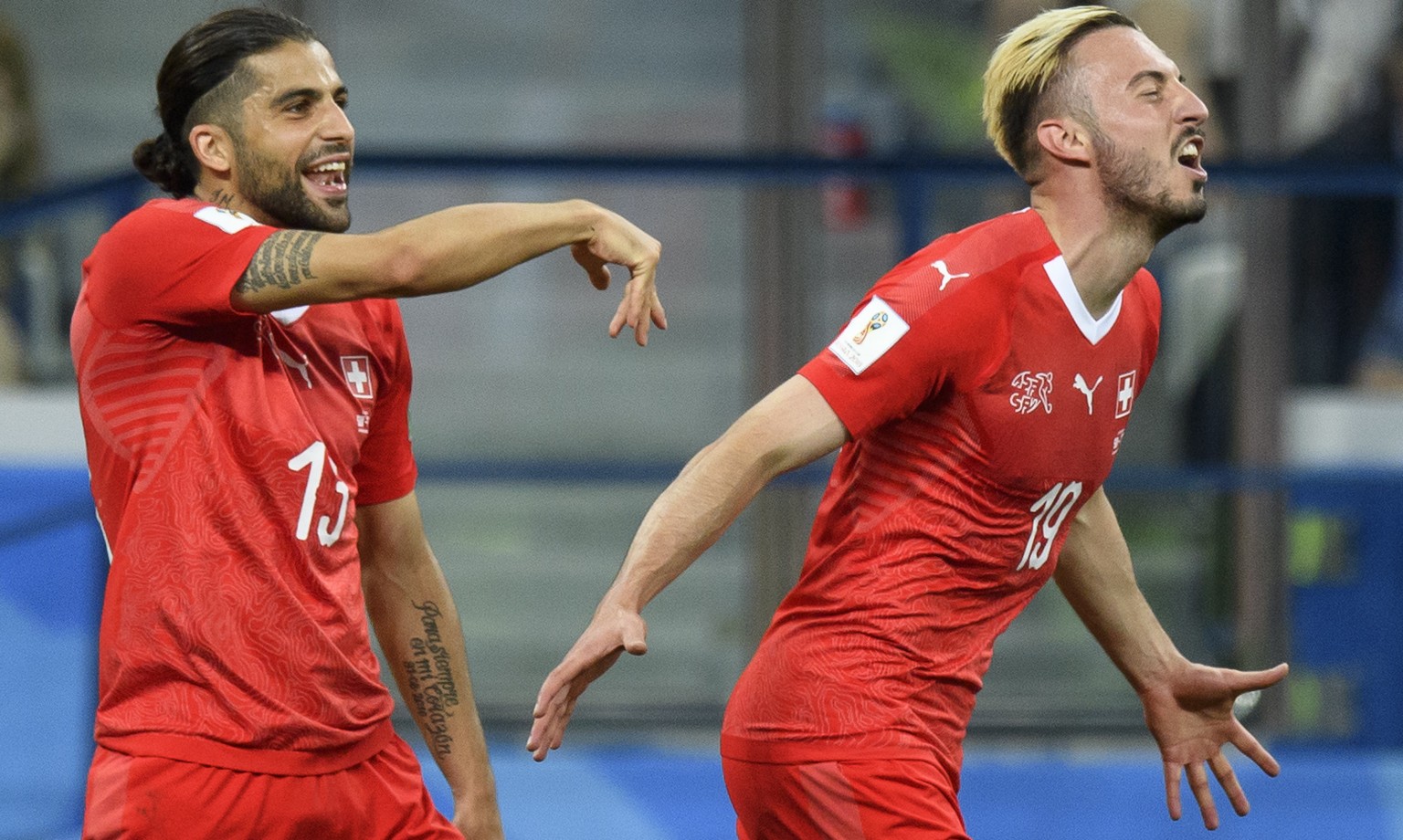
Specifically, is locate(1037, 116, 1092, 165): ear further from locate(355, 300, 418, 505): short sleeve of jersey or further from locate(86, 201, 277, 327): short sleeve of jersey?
locate(86, 201, 277, 327): short sleeve of jersey

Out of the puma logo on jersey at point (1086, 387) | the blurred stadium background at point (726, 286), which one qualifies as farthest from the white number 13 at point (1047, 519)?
the blurred stadium background at point (726, 286)

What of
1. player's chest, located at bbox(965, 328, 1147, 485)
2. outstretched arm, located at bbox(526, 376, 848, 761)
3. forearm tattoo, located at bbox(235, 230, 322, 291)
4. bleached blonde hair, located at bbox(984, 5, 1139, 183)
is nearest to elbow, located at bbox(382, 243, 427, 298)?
forearm tattoo, located at bbox(235, 230, 322, 291)

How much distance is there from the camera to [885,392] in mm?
2666

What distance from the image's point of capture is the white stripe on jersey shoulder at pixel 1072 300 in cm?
280

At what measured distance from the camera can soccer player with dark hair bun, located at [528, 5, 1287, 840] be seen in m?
2.67

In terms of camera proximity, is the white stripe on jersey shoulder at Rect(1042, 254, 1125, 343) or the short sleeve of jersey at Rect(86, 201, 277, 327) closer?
the short sleeve of jersey at Rect(86, 201, 277, 327)

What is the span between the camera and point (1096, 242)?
2.88m

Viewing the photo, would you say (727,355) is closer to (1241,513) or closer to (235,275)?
(1241,513)

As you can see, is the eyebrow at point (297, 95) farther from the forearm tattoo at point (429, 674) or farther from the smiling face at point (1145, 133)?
the smiling face at point (1145, 133)

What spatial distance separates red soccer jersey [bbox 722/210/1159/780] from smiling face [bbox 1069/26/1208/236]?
15cm

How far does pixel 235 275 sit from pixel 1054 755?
335 centimetres

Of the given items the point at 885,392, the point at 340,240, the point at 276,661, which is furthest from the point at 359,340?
the point at 885,392

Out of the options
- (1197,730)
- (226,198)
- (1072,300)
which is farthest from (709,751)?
(226,198)

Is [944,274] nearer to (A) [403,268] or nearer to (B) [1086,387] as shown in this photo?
(B) [1086,387]
